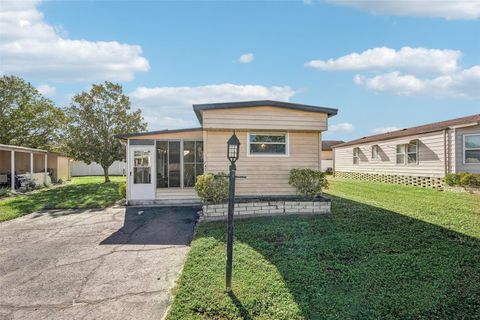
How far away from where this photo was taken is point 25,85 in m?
22.9

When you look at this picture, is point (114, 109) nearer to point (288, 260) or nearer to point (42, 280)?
point (42, 280)

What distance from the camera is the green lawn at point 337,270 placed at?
3125 mm

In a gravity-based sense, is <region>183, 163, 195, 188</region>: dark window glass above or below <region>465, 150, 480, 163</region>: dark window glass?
below

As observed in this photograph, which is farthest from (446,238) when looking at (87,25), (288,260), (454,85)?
(454,85)

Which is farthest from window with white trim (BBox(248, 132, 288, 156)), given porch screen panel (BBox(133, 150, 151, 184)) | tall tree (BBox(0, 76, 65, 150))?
tall tree (BBox(0, 76, 65, 150))

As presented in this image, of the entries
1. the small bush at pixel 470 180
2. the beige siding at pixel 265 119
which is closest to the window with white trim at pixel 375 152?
the small bush at pixel 470 180

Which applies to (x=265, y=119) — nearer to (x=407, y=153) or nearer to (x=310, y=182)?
(x=310, y=182)

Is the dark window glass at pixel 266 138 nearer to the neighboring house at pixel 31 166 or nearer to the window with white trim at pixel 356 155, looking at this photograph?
the neighboring house at pixel 31 166

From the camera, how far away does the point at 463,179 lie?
36.6 feet

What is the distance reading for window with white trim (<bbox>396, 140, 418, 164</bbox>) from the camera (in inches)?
576

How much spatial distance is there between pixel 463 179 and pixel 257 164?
9.02 meters

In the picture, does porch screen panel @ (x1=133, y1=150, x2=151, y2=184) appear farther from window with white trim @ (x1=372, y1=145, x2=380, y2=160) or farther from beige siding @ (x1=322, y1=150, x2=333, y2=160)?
beige siding @ (x1=322, y1=150, x2=333, y2=160)

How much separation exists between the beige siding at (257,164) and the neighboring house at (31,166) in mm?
12265

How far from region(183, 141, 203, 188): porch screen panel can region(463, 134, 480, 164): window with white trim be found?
447 inches
